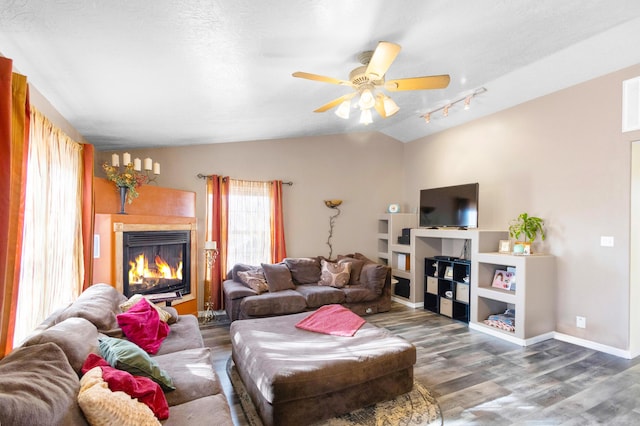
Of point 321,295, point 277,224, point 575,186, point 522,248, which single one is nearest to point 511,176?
point 575,186

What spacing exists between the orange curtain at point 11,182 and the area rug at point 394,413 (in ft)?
5.17

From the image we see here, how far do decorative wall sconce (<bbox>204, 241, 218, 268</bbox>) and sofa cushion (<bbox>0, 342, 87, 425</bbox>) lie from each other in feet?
10.0

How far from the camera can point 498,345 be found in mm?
3734

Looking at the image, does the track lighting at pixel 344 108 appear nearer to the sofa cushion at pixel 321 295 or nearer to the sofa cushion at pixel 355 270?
the sofa cushion at pixel 321 295

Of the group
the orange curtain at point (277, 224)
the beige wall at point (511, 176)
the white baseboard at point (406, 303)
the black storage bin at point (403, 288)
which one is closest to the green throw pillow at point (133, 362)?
the beige wall at point (511, 176)

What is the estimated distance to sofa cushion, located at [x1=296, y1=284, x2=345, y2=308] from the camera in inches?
Answer: 176

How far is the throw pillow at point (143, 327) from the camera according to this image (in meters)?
2.46

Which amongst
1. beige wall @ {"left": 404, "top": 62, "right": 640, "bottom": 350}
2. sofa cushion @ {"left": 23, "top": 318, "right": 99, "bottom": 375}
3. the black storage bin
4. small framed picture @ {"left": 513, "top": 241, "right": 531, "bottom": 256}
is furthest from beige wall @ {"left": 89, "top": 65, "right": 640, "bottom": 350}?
sofa cushion @ {"left": 23, "top": 318, "right": 99, "bottom": 375}

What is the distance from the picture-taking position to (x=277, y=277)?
4.69 m

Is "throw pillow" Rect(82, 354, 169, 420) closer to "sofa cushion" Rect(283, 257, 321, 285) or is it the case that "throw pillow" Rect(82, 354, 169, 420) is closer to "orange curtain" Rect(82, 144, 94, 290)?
"orange curtain" Rect(82, 144, 94, 290)

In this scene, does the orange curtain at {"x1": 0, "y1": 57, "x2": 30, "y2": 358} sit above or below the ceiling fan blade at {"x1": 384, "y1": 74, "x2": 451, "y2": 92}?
below

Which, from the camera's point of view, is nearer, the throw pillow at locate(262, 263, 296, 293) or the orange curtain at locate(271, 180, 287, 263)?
the throw pillow at locate(262, 263, 296, 293)

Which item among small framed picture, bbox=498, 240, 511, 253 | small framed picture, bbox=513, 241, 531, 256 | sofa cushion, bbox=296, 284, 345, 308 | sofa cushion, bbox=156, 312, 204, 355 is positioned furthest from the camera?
sofa cushion, bbox=296, 284, 345, 308

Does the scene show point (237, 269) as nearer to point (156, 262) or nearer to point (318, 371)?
point (156, 262)
